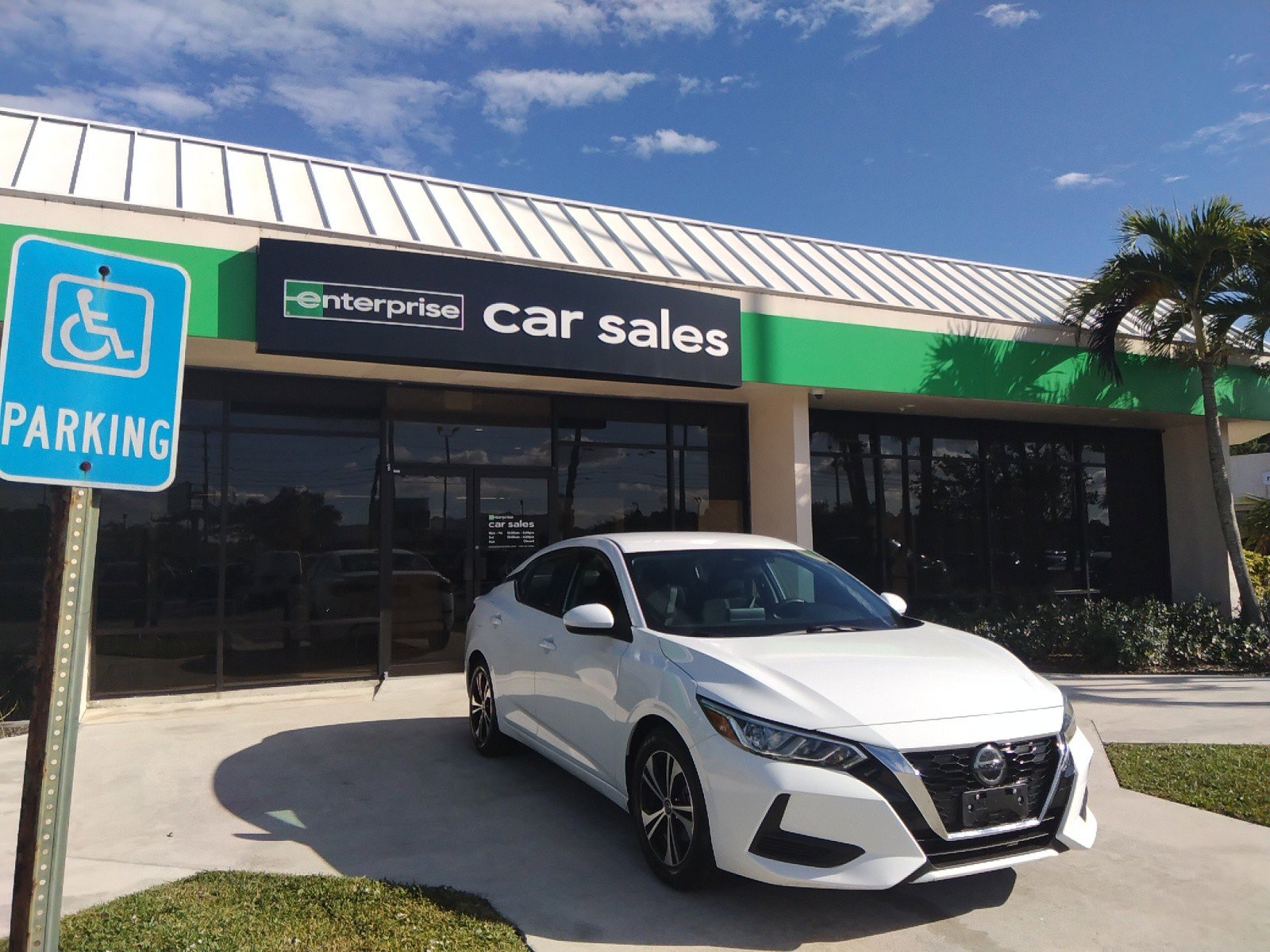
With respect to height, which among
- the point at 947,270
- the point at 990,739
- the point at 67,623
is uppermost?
the point at 947,270

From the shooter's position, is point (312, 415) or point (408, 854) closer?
point (408, 854)

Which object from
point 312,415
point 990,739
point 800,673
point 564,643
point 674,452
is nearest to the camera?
point 990,739

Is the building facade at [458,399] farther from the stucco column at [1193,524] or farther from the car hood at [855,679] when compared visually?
the car hood at [855,679]

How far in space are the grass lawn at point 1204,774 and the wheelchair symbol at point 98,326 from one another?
19.4 feet

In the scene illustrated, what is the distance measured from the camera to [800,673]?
13.8ft

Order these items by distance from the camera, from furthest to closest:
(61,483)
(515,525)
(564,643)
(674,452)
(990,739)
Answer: (674,452)
(515,525)
(564,643)
(990,739)
(61,483)

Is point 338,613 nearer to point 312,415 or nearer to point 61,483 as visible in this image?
point 312,415

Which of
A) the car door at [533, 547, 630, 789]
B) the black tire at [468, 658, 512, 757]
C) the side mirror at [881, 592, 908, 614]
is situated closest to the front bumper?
the car door at [533, 547, 630, 789]

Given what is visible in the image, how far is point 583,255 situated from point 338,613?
474cm

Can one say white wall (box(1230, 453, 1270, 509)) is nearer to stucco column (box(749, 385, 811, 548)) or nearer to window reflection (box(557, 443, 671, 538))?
stucco column (box(749, 385, 811, 548))

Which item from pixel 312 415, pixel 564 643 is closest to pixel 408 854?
pixel 564 643

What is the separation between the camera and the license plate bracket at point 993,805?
12.5 ft

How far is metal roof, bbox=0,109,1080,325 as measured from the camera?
9391 millimetres

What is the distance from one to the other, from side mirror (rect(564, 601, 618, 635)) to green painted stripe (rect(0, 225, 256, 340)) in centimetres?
486
